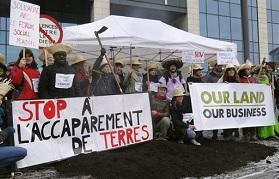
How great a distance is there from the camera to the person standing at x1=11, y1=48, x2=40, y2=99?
7.14 metres

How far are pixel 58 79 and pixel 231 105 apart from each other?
4.33m

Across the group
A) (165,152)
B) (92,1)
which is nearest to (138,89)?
(165,152)

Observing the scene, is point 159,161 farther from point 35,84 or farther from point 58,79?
point 35,84

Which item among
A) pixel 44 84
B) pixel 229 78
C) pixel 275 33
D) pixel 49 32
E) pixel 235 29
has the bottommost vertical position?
pixel 44 84

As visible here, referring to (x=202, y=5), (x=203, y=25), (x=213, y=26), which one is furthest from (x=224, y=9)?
(x=203, y=25)

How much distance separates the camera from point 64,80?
7.05 meters

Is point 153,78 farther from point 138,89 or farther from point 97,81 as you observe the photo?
point 97,81

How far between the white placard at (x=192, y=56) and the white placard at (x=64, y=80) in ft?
15.6

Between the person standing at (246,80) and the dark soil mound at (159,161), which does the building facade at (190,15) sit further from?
the dark soil mound at (159,161)

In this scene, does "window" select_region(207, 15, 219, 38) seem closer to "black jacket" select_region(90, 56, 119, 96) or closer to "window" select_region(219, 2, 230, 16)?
"window" select_region(219, 2, 230, 16)

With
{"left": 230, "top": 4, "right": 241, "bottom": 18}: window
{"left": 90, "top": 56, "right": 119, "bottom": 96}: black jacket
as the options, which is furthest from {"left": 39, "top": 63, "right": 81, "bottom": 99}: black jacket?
{"left": 230, "top": 4, "right": 241, "bottom": 18}: window

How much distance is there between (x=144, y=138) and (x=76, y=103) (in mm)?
1502

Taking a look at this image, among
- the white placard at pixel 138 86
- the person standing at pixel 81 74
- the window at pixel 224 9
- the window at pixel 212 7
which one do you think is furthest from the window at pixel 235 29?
the person standing at pixel 81 74

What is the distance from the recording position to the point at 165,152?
725cm
